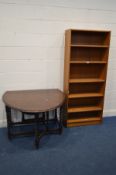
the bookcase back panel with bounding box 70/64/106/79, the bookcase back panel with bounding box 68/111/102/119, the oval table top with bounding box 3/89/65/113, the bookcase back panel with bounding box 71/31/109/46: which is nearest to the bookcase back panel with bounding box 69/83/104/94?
the bookcase back panel with bounding box 70/64/106/79

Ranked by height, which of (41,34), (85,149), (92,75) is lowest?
(85,149)

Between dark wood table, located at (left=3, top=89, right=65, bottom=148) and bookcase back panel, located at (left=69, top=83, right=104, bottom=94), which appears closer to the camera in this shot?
dark wood table, located at (left=3, top=89, right=65, bottom=148)

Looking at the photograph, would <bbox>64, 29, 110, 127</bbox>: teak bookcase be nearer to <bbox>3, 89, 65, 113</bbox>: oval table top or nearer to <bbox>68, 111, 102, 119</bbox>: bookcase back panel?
<bbox>68, 111, 102, 119</bbox>: bookcase back panel

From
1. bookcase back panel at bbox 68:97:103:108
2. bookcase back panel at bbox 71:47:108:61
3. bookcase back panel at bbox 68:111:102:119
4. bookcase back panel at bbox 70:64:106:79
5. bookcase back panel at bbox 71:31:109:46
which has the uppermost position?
bookcase back panel at bbox 71:31:109:46

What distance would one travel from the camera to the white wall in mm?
2730

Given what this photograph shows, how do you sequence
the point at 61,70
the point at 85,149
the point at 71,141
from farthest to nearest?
the point at 61,70
the point at 71,141
the point at 85,149

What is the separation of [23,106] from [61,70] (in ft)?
3.58

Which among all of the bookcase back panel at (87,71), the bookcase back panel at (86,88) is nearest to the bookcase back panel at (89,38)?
the bookcase back panel at (87,71)

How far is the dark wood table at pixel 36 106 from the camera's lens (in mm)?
2270

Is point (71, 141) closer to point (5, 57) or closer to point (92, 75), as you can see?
point (92, 75)

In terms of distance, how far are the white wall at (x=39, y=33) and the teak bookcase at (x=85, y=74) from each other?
0.19m

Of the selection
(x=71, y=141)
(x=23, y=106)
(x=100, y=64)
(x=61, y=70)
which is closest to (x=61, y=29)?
(x=61, y=70)

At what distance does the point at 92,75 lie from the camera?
3.22 metres

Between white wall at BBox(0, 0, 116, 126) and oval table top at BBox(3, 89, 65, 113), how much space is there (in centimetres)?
19
